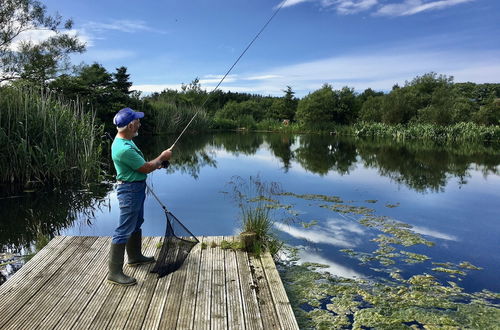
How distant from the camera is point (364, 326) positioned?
138 inches

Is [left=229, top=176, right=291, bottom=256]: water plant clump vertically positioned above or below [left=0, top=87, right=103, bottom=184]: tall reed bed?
below

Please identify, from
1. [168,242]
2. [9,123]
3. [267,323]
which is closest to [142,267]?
[168,242]

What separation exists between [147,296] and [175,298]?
25 cm

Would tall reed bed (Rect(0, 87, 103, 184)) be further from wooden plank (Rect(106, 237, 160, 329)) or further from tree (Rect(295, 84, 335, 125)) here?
tree (Rect(295, 84, 335, 125))

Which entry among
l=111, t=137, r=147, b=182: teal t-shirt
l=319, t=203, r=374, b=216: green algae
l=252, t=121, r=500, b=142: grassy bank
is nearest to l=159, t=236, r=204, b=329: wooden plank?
l=111, t=137, r=147, b=182: teal t-shirt

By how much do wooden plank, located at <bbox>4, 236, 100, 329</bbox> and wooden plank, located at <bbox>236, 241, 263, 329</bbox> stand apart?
1.59m

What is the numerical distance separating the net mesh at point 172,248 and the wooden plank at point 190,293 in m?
0.16

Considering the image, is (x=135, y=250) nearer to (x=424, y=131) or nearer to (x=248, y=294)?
(x=248, y=294)

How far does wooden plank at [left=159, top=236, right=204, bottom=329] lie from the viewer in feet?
9.38

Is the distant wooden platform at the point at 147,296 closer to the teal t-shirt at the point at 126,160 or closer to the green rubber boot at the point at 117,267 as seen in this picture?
the green rubber boot at the point at 117,267

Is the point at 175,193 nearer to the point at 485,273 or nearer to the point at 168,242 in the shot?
the point at 168,242

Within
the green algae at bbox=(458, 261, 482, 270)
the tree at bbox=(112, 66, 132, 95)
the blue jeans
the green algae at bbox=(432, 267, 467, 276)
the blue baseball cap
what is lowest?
the green algae at bbox=(458, 261, 482, 270)

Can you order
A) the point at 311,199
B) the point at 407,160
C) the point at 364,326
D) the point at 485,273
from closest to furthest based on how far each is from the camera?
the point at 364,326 → the point at 485,273 → the point at 311,199 → the point at 407,160

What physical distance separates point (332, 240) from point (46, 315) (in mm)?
4322
